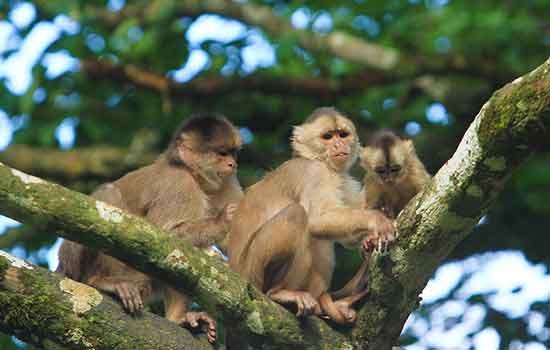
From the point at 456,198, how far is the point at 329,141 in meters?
3.10

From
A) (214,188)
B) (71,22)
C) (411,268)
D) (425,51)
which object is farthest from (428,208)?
(425,51)

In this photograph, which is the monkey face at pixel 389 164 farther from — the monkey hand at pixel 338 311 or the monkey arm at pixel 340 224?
the monkey hand at pixel 338 311

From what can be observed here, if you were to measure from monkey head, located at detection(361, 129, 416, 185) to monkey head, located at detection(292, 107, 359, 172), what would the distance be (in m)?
0.23

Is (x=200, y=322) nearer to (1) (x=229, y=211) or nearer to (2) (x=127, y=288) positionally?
(2) (x=127, y=288)

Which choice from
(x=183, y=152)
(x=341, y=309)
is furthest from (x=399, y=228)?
(x=183, y=152)

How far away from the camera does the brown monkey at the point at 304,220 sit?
8.55 metres

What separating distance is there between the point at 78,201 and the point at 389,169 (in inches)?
149

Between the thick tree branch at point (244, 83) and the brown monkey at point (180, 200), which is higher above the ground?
the thick tree branch at point (244, 83)

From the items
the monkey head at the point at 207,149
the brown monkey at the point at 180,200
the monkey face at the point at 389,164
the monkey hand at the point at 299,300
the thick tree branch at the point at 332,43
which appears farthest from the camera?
the thick tree branch at the point at 332,43

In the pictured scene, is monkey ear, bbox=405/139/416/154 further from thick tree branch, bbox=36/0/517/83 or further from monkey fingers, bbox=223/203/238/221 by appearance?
thick tree branch, bbox=36/0/517/83

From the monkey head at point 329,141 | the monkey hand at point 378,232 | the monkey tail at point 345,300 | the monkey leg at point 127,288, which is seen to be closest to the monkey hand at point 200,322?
the monkey leg at point 127,288

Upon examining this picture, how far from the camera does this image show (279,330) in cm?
763

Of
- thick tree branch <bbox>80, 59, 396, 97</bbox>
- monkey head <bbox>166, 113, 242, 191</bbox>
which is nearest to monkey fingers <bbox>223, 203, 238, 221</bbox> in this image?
monkey head <bbox>166, 113, 242, 191</bbox>

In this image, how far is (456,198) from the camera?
6.94 m
